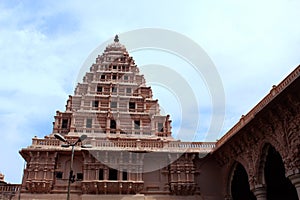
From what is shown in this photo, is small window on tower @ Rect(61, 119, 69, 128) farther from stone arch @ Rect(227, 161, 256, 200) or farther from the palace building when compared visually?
stone arch @ Rect(227, 161, 256, 200)

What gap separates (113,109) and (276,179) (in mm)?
20120

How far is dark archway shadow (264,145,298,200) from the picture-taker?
781 inches

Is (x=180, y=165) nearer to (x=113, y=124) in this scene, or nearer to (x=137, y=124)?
(x=137, y=124)

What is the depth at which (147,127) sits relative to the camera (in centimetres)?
3462

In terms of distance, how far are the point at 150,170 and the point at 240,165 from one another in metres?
6.90

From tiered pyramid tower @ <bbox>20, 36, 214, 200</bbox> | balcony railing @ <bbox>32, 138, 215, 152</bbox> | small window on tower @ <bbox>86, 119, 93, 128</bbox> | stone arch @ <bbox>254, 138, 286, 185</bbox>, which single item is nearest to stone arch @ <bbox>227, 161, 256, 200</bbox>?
tiered pyramid tower @ <bbox>20, 36, 214, 200</bbox>

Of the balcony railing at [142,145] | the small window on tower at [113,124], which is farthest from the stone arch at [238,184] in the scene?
the small window on tower at [113,124]

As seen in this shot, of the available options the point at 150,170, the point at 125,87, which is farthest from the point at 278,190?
the point at 125,87

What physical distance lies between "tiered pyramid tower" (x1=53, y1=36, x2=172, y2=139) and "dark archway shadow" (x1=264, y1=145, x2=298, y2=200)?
14.0 m

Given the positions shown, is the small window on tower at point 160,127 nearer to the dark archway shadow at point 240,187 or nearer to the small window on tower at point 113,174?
the small window on tower at point 113,174

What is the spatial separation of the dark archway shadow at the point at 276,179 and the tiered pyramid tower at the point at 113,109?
14038 millimetres

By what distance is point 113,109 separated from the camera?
35.8 meters

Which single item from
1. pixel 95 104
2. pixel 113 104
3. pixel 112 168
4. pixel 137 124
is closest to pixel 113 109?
pixel 113 104

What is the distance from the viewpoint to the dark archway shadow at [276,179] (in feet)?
65.1
